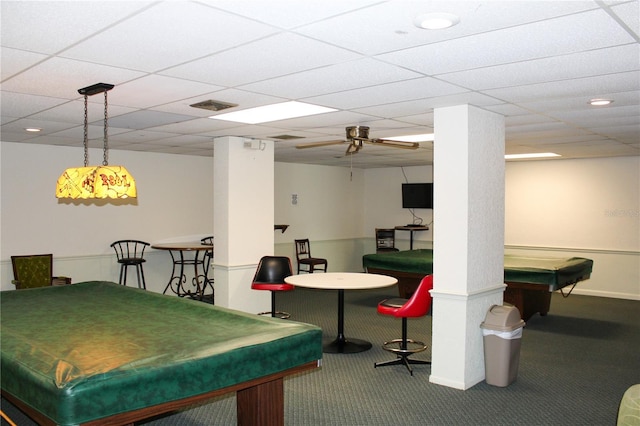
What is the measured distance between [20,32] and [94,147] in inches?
215

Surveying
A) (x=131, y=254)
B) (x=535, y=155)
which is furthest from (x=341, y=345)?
(x=535, y=155)

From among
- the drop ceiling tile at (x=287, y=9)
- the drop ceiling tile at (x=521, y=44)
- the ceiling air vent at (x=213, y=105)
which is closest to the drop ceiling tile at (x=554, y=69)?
the drop ceiling tile at (x=521, y=44)

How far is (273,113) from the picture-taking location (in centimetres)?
513

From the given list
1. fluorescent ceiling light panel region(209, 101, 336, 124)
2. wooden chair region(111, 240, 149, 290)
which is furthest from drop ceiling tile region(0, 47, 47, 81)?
wooden chair region(111, 240, 149, 290)

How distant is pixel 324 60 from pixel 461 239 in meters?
2.17

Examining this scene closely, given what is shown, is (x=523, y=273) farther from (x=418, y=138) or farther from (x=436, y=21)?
(x=436, y=21)

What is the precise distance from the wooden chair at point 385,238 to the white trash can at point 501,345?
6618 millimetres

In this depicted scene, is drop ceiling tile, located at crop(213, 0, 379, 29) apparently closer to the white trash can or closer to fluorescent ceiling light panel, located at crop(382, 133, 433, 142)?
the white trash can

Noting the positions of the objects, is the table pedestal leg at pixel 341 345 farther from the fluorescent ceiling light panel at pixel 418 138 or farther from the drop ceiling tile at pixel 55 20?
the drop ceiling tile at pixel 55 20

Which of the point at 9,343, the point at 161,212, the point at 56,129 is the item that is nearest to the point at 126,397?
the point at 9,343

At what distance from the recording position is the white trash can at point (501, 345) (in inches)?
187

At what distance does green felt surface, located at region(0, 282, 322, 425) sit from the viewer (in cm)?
243

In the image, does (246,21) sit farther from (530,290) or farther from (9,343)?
(530,290)

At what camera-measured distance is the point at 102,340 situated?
318 cm
